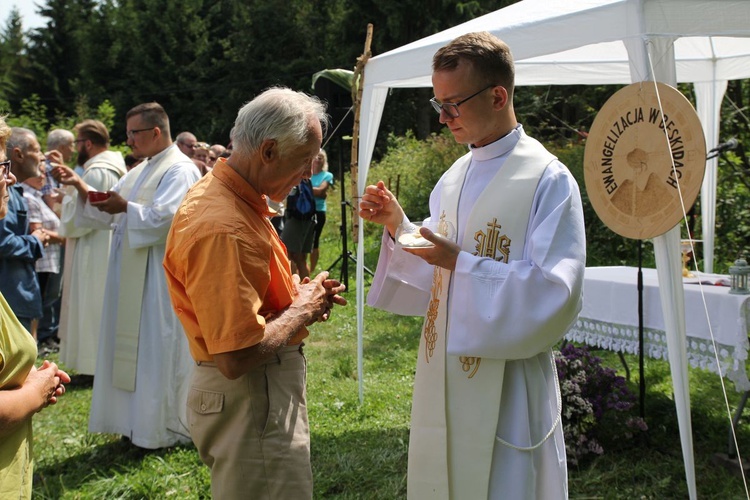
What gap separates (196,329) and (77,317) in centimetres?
447

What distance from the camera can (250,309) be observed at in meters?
2.00

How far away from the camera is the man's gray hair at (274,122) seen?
7.01ft

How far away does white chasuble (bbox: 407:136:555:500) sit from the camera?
7.46 ft

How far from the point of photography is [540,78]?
6574mm

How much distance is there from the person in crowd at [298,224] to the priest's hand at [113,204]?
4.98m

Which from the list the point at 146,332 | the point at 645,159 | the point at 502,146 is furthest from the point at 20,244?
the point at 645,159

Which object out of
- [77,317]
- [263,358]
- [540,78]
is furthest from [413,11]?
[263,358]

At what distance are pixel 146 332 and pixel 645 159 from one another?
317 centimetres

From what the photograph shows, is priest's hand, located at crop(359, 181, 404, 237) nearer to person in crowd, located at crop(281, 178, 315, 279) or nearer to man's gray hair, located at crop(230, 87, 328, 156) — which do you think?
man's gray hair, located at crop(230, 87, 328, 156)

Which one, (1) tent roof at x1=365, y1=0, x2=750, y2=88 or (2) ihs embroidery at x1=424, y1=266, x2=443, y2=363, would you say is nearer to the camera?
(2) ihs embroidery at x1=424, y1=266, x2=443, y2=363

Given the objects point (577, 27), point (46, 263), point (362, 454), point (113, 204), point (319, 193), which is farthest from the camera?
point (319, 193)

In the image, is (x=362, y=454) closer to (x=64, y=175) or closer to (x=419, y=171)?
(x=64, y=175)

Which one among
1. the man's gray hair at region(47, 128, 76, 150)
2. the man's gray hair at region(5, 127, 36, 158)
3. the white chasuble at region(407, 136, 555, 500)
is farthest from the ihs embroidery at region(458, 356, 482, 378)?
the man's gray hair at region(47, 128, 76, 150)

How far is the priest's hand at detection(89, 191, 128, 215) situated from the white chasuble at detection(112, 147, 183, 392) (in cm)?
20
